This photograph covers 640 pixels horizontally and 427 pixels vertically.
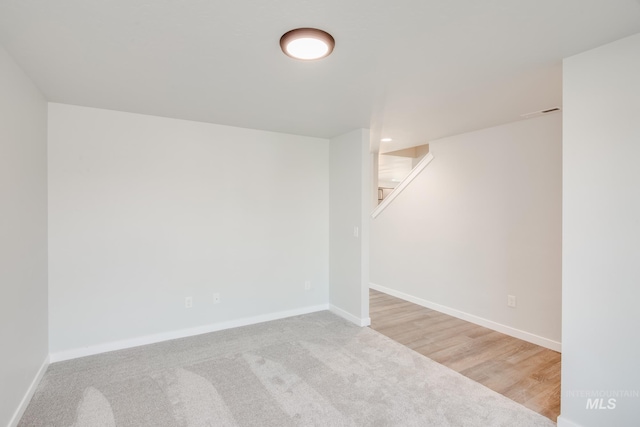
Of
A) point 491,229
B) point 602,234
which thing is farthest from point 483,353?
point 602,234

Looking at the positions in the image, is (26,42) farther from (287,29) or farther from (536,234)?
(536,234)

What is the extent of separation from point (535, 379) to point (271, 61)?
3.08m

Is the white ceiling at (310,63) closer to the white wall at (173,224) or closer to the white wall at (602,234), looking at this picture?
the white wall at (602,234)

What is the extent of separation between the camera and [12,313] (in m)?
1.95

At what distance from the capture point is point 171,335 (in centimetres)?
325

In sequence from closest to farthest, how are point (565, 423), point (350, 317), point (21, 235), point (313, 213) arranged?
1. point (565, 423)
2. point (21, 235)
3. point (350, 317)
4. point (313, 213)

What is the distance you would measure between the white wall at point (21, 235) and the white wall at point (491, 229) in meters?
4.17

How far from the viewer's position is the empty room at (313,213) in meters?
1.69

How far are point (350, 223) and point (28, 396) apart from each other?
3.12m

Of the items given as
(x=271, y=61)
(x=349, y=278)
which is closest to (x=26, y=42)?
(x=271, y=61)

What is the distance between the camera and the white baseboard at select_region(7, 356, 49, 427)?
6.39 ft

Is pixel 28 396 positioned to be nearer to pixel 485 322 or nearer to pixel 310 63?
pixel 310 63

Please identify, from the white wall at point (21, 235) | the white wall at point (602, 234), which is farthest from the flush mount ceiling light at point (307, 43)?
the white wall at point (21, 235)

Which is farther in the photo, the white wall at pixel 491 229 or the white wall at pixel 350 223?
the white wall at pixel 350 223
